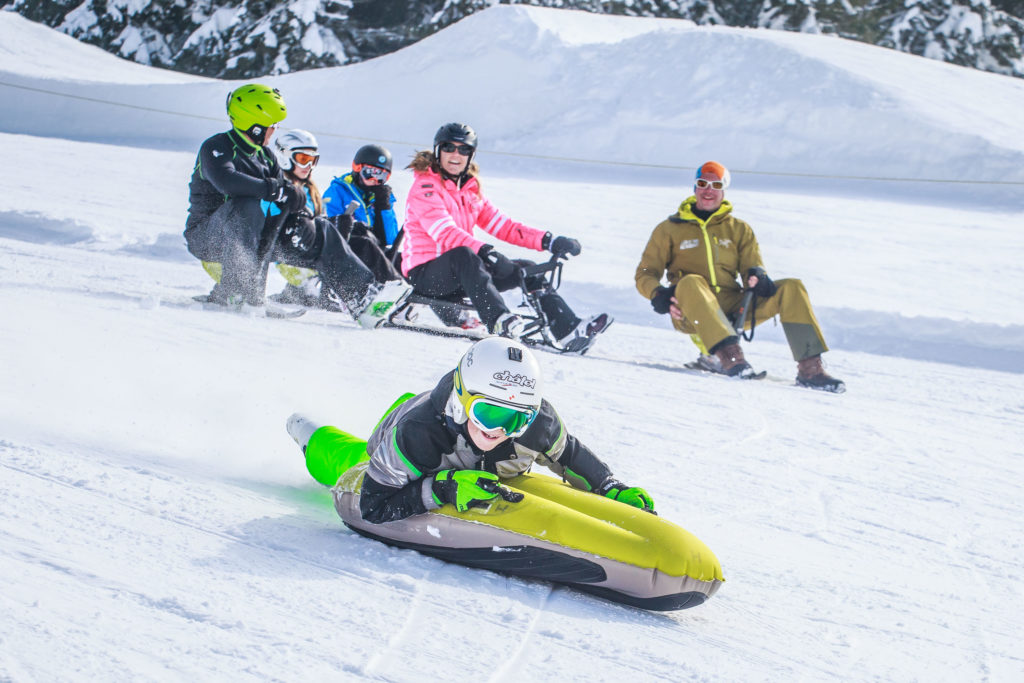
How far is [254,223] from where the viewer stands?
6.15 metres

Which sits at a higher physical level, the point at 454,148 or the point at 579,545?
the point at 454,148

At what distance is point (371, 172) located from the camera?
704 cm

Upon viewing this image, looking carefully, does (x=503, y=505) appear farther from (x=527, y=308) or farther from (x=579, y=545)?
(x=527, y=308)

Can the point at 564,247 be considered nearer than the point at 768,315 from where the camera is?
Yes

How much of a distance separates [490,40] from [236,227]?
10.9 metres

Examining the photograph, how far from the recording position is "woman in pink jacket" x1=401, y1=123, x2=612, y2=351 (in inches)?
238

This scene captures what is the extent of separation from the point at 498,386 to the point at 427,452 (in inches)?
12.2

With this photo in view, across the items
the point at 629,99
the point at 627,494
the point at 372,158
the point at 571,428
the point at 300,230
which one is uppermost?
the point at 629,99

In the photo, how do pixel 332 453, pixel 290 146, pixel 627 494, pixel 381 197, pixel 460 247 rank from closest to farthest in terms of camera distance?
pixel 627 494, pixel 332 453, pixel 460 247, pixel 290 146, pixel 381 197

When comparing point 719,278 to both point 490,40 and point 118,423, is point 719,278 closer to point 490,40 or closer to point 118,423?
point 118,423

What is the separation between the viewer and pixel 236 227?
241 inches

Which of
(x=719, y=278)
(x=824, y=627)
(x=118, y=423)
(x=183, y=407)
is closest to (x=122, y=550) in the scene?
(x=118, y=423)

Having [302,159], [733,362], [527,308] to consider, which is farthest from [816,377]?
[302,159]

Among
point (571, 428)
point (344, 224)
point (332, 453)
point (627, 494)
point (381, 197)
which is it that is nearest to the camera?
point (627, 494)
